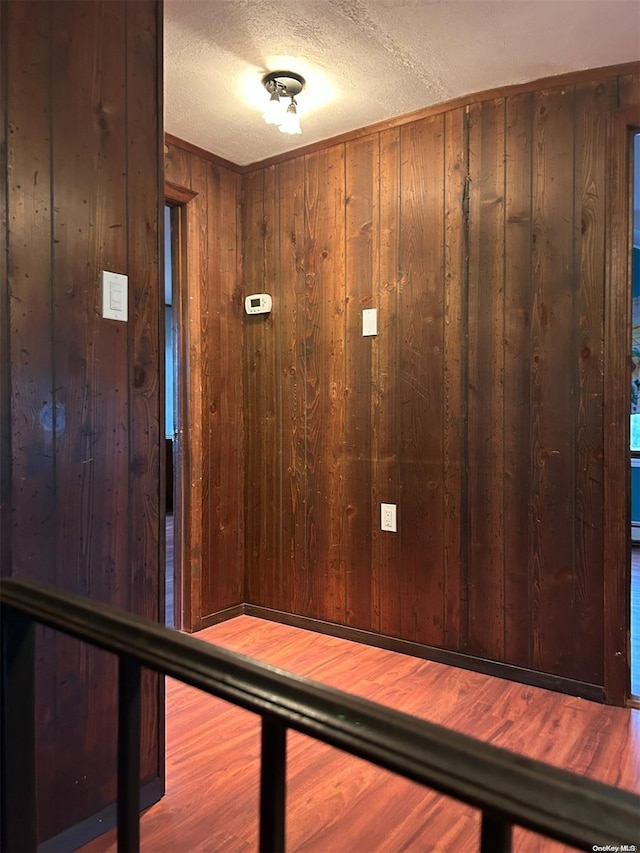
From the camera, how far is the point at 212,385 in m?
3.10

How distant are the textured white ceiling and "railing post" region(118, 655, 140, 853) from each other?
2005mm

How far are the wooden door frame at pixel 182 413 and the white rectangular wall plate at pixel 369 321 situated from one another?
0.90 meters

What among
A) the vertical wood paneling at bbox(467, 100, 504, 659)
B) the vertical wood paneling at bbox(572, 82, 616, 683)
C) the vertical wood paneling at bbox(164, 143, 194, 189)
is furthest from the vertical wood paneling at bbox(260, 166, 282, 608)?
the vertical wood paneling at bbox(572, 82, 616, 683)

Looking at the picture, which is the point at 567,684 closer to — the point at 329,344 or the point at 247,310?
the point at 329,344

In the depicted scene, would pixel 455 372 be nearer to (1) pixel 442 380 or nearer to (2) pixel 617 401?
(1) pixel 442 380

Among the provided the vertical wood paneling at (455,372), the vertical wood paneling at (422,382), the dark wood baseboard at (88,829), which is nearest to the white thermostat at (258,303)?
the vertical wood paneling at (422,382)

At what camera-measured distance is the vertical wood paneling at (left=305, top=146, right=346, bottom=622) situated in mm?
2922

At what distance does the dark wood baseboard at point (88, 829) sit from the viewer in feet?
4.74

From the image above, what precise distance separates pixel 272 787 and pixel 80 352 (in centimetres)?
125

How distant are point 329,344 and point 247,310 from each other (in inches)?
22.8

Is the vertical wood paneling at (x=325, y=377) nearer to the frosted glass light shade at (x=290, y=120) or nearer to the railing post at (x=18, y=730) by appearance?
the frosted glass light shade at (x=290, y=120)

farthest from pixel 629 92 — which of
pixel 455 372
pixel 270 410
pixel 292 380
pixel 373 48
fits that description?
pixel 270 410

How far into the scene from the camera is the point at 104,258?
5.24 feet

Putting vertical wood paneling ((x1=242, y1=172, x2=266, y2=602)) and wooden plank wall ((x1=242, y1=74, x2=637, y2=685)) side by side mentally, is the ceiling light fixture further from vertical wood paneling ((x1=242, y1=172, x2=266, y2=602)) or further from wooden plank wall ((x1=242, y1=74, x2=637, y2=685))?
vertical wood paneling ((x1=242, y1=172, x2=266, y2=602))
